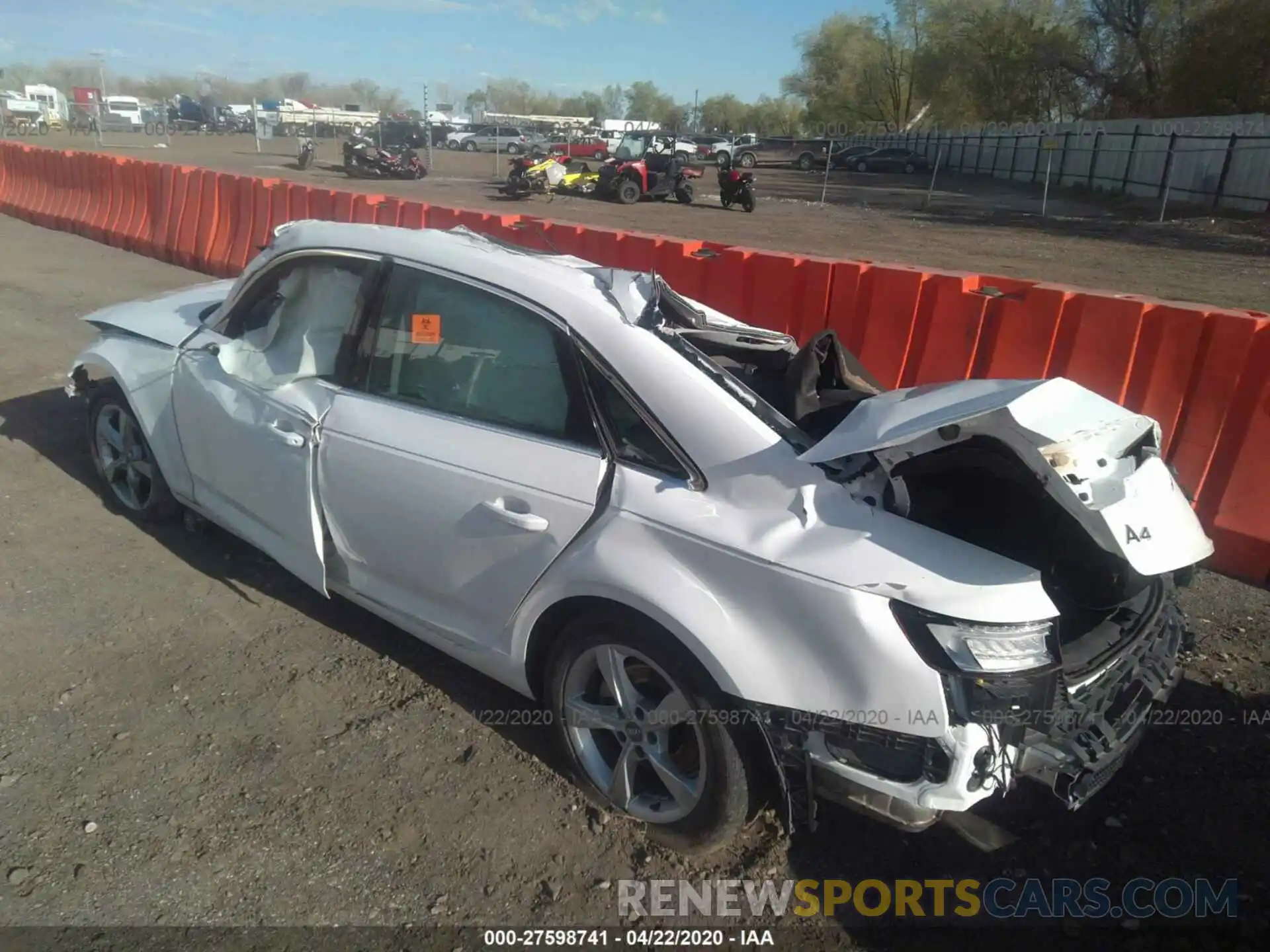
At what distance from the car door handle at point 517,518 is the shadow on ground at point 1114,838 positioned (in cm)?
92

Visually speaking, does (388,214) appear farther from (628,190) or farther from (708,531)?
(628,190)

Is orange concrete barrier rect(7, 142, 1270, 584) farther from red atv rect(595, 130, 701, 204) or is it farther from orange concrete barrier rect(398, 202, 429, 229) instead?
red atv rect(595, 130, 701, 204)

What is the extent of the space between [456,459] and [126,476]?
2705 millimetres

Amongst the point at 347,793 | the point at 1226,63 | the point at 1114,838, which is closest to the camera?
the point at 1114,838

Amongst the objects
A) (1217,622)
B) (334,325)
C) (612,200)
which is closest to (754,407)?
(334,325)

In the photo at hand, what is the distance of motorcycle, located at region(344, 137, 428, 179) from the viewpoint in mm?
28750

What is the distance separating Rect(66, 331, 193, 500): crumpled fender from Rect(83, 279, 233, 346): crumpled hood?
0.05 meters

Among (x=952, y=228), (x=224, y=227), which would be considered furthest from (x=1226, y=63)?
(x=224, y=227)

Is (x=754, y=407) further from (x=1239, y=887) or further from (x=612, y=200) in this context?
(x=612, y=200)

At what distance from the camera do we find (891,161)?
1809 inches

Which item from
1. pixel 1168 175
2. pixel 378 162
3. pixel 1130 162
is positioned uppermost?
pixel 1130 162

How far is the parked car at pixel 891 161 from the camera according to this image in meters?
45.8

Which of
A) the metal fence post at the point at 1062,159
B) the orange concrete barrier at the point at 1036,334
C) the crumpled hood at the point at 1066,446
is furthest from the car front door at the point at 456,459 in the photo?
the metal fence post at the point at 1062,159

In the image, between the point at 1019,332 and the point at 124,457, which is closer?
the point at 124,457
